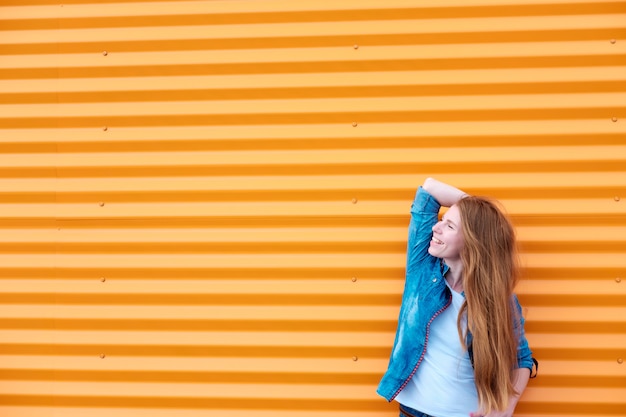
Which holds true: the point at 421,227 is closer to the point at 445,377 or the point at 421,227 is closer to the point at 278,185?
the point at 445,377

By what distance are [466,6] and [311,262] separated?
1.61 m

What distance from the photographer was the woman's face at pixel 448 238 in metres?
2.64

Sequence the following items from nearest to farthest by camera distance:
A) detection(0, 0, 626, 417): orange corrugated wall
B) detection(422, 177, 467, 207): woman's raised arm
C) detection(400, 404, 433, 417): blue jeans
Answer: detection(400, 404, 433, 417): blue jeans → detection(422, 177, 467, 207): woman's raised arm → detection(0, 0, 626, 417): orange corrugated wall

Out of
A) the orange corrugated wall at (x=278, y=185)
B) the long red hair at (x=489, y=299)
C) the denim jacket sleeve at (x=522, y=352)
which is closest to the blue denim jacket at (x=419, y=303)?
the denim jacket sleeve at (x=522, y=352)

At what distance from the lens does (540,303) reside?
3033mm

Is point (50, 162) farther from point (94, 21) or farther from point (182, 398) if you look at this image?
point (182, 398)

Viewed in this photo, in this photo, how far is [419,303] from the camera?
2.73 metres

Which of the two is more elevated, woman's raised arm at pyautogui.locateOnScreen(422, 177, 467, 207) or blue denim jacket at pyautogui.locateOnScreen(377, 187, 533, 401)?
woman's raised arm at pyautogui.locateOnScreen(422, 177, 467, 207)

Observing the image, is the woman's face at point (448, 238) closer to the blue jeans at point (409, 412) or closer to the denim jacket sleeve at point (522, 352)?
the denim jacket sleeve at point (522, 352)

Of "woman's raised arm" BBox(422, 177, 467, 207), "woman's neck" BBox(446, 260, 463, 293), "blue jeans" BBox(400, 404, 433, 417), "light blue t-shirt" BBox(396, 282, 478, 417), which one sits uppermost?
"woman's raised arm" BBox(422, 177, 467, 207)

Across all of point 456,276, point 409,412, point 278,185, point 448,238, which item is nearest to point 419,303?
point 456,276

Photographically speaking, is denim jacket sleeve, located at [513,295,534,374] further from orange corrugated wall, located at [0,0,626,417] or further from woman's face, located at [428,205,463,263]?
woman's face, located at [428,205,463,263]

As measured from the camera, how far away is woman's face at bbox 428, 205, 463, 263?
8.67 feet

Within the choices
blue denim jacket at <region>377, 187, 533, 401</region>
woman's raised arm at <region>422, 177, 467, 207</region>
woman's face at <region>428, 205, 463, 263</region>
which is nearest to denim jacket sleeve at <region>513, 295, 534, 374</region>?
blue denim jacket at <region>377, 187, 533, 401</region>
